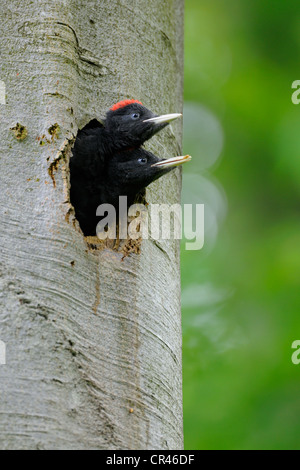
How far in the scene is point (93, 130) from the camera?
3.32m

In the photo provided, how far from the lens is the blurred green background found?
16.2 feet

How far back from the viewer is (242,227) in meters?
6.29

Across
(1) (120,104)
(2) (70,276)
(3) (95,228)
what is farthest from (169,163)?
(2) (70,276)

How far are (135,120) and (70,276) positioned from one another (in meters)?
1.03

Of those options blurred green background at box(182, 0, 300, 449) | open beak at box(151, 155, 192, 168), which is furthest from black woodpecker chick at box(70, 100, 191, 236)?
blurred green background at box(182, 0, 300, 449)

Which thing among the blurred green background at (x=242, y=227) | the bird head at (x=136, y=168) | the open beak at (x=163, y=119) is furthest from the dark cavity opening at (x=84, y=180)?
the blurred green background at (x=242, y=227)

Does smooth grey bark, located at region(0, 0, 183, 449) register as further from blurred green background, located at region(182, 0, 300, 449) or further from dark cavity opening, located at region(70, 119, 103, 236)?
blurred green background, located at region(182, 0, 300, 449)

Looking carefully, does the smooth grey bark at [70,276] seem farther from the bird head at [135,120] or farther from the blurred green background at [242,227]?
the blurred green background at [242,227]

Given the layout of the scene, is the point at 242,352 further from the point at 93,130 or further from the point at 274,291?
the point at 93,130

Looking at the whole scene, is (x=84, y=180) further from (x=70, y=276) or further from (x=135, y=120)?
(x=70, y=276)

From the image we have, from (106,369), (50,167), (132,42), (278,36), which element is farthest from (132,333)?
(278,36)

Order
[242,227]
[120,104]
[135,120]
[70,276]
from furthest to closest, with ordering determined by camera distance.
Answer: [242,227], [135,120], [120,104], [70,276]

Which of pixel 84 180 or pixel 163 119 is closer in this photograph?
pixel 163 119

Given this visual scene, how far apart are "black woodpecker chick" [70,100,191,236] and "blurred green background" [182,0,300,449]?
2116 millimetres
